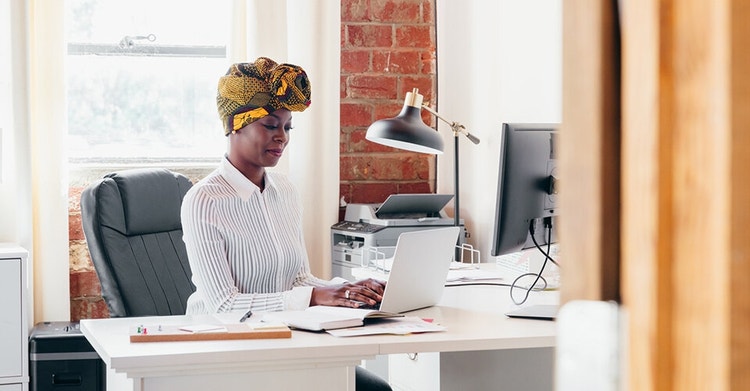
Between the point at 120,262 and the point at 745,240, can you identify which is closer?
the point at 745,240

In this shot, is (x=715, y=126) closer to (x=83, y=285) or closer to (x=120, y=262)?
(x=120, y=262)

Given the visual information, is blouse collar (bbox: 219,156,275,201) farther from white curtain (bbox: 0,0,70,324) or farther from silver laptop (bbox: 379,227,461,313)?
white curtain (bbox: 0,0,70,324)

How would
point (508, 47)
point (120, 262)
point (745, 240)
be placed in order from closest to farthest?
point (745, 240), point (120, 262), point (508, 47)

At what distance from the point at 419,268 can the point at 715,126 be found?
6.11 ft

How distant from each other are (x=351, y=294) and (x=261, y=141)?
0.55m

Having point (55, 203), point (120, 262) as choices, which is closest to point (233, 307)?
point (120, 262)

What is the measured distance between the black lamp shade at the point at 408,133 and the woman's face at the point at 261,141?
0.49 m

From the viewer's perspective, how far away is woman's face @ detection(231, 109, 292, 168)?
255 centimetres

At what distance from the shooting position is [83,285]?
382cm

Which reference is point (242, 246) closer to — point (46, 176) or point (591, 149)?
point (46, 176)

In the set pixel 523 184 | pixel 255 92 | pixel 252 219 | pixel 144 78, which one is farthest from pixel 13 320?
pixel 523 184

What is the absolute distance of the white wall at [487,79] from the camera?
3.35 m

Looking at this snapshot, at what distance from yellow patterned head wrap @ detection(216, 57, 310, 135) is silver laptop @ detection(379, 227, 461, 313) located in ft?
1.98

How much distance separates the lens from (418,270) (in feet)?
7.32
